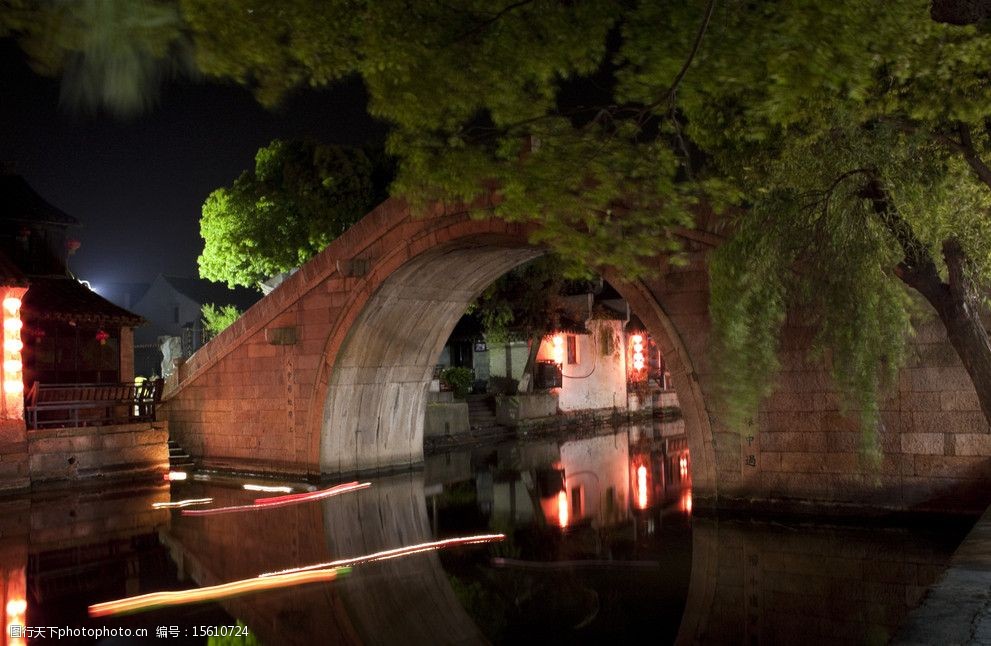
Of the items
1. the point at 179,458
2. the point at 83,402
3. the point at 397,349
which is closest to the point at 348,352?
the point at 397,349

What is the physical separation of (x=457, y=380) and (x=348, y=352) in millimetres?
9160

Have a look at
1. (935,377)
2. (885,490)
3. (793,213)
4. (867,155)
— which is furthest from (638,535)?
(867,155)

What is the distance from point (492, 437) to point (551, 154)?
1702 centimetres

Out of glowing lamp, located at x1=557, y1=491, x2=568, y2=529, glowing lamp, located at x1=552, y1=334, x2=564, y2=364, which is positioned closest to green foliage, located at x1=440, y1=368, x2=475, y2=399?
glowing lamp, located at x1=552, y1=334, x2=564, y2=364

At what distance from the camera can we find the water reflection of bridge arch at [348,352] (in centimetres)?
1407

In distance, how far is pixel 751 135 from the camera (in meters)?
7.28

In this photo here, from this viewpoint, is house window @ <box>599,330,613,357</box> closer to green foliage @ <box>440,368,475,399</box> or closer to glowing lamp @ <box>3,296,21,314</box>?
green foliage @ <box>440,368,475,399</box>

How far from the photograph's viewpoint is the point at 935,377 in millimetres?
9367

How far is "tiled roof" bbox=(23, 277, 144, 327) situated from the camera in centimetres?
1672

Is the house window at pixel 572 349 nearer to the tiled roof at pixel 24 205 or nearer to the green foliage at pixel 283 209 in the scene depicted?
the green foliage at pixel 283 209

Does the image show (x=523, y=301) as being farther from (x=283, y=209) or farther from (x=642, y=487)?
(x=642, y=487)

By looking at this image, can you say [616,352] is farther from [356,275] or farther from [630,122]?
[630,122]

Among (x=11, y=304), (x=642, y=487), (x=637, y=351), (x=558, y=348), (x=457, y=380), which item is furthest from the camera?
(x=637, y=351)

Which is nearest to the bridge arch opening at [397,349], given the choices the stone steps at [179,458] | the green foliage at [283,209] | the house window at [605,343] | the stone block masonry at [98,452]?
the stone block masonry at [98,452]
